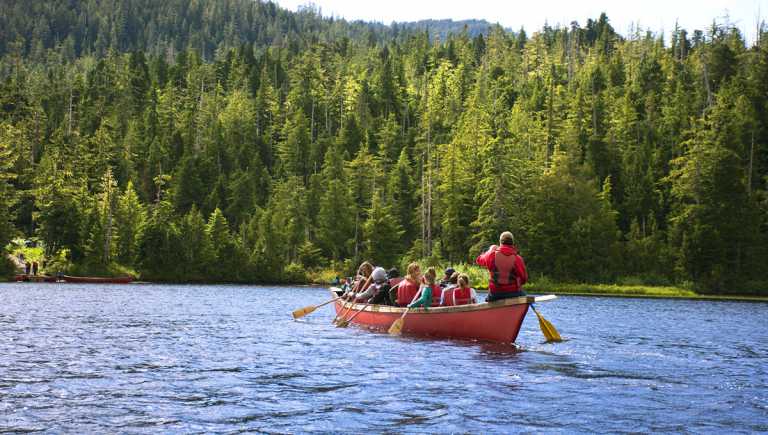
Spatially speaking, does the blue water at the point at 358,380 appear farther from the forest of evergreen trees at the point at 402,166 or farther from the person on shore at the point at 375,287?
the forest of evergreen trees at the point at 402,166

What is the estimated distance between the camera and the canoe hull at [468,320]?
80.6ft

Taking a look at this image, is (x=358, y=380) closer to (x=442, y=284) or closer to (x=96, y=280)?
(x=442, y=284)

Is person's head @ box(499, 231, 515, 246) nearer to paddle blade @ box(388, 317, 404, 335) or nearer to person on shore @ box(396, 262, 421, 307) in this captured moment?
paddle blade @ box(388, 317, 404, 335)

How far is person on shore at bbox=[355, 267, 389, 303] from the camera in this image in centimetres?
3303

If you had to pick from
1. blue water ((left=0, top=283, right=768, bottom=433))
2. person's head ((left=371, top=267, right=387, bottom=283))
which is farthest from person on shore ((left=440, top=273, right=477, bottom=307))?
person's head ((left=371, top=267, right=387, bottom=283))

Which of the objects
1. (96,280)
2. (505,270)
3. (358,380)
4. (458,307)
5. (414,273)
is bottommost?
(358,380)

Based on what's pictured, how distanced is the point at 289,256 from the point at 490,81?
7478 centimetres

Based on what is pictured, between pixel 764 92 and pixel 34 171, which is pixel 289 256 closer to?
pixel 34 171

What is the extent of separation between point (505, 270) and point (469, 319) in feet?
7.88

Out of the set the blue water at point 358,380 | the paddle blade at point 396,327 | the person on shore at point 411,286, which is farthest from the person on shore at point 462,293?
the person on shore at point 411,286

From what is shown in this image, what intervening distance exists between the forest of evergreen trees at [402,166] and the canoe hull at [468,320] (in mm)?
57065

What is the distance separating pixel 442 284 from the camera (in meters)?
32.1

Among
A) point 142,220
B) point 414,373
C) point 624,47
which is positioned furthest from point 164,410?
point 624,47

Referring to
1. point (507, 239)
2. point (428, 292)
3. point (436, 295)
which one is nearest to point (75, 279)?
point (436, 295)
